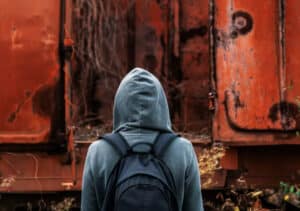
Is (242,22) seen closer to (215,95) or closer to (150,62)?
(215,95)

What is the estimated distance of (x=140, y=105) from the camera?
76.3 inches

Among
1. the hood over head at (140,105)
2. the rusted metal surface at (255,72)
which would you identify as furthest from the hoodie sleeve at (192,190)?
the rusted metal surface at (255,72)

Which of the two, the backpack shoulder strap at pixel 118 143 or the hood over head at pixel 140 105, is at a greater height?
the hood over head at pixel 140 105

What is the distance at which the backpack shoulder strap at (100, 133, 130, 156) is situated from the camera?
189 centimetres

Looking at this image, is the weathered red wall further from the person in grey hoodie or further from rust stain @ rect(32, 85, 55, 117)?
the person in grey hoodie

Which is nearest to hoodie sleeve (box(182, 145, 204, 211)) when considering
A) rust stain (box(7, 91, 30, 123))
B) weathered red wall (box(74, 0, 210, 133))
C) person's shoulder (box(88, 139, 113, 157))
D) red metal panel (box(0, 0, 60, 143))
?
person's shoulder (box(88, 139, 113, 157))

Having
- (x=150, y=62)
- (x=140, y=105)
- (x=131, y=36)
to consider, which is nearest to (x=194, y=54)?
(x=150, y=62)

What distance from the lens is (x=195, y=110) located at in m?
5.38

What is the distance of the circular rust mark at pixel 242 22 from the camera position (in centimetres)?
404

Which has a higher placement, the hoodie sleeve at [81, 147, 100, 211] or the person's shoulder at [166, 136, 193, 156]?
the person's shoulder at [166, 136, 193, 156]

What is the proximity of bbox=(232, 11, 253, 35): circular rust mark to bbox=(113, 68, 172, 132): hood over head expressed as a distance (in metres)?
2.18

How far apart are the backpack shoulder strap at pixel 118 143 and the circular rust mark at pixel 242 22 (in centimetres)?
232

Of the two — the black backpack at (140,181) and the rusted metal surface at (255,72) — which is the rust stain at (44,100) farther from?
the black backpack at (140,181)

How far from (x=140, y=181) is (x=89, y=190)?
228 mm
